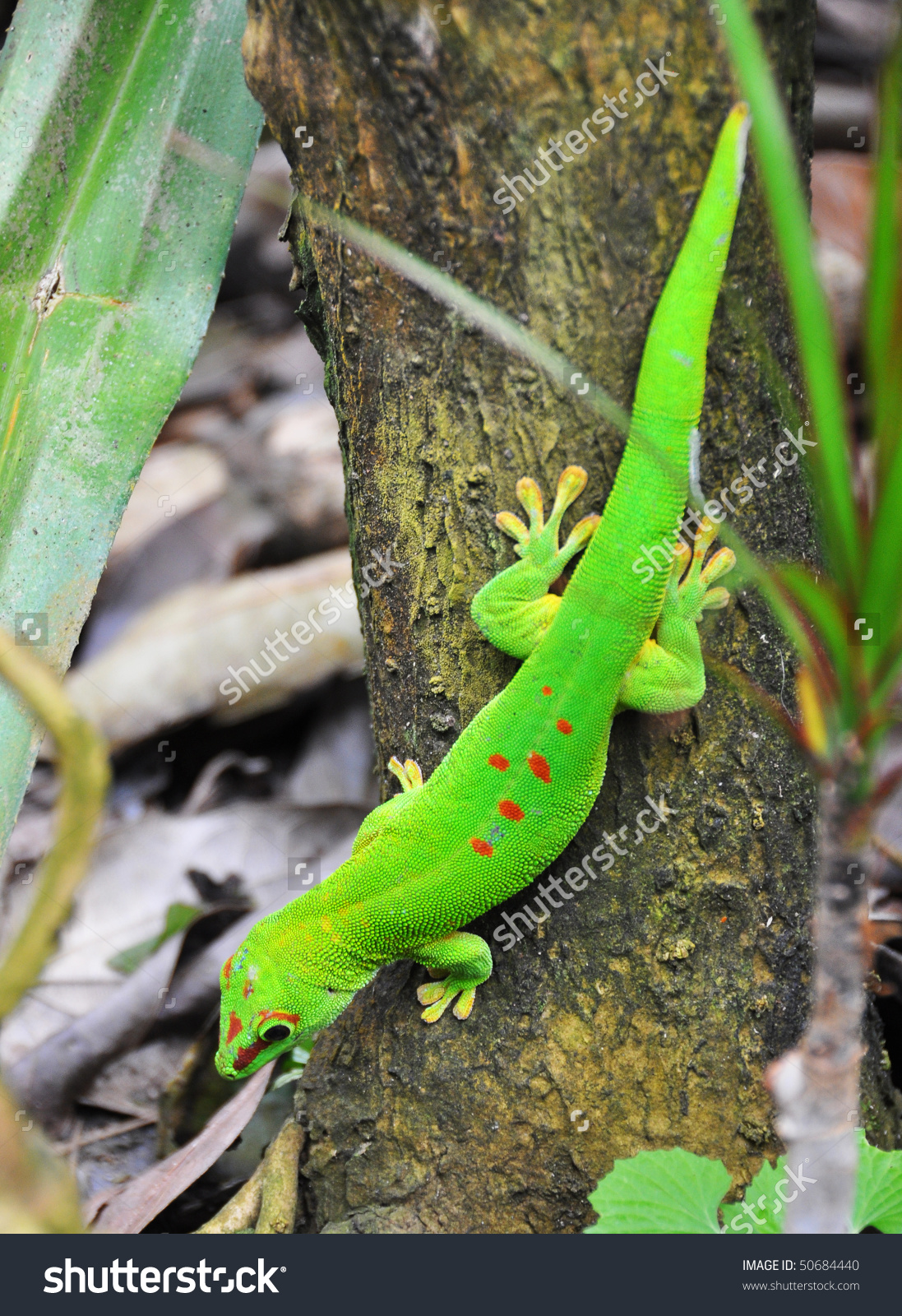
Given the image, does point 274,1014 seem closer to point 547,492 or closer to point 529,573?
point 529,573

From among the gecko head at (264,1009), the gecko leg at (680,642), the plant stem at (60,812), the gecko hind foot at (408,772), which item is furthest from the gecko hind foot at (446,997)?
the plant stem at (60,812)

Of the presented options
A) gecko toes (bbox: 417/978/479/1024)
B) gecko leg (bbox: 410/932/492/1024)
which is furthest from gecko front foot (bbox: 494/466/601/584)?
gecko toes (bbox: 417/978/479/1024)

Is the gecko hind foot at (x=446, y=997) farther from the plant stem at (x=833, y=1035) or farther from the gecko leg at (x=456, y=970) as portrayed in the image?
the plant stem at (x=833, y=1035)

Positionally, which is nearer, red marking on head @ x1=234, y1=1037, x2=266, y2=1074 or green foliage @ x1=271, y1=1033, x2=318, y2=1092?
red marking on head @ x1=234, y1=1037, x2=266, y2=1074

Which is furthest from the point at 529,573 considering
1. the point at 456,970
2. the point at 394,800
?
the point at 456,970

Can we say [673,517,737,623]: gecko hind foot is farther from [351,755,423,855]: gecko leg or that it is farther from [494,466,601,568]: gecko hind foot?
[351,755,423,855]: gecko leg
